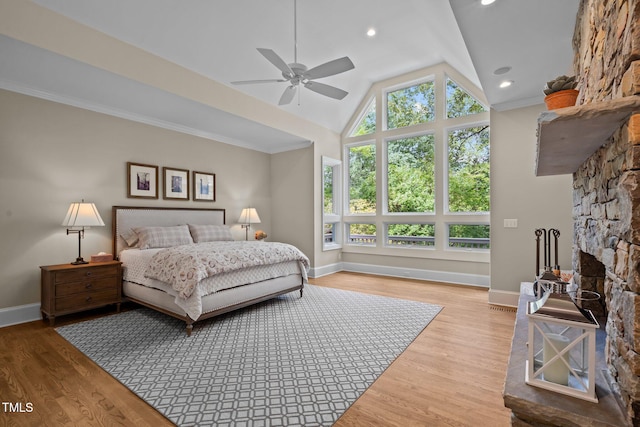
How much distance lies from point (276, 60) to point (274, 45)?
158 cm

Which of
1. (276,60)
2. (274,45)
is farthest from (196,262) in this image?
(274,45)

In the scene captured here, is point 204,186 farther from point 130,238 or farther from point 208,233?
point 130,238

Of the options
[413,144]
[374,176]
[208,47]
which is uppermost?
[208,47]

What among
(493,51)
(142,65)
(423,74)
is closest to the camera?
(493,51)

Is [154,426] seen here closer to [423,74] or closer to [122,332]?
[122,332]

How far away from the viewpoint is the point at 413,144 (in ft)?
18.8

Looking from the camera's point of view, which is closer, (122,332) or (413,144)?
(122,332)

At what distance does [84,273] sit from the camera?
3.46 meters

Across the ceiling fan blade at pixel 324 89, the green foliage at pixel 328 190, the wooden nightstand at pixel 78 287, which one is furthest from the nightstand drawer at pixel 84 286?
the green foliage at pixel 328 190

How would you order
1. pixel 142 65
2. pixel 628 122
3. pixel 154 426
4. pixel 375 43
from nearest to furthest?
1. pixel 628 122
2. pixel 154 426
3. pixel 142 65
4. pixel 375 43

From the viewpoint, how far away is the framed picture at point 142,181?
14.1 ft

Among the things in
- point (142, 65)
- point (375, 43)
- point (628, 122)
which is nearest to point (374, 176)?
point (375, 43)

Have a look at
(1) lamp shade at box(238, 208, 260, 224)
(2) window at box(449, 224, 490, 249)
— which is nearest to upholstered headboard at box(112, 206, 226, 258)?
(1) lamp shade at box(238, 208, 260, 224)

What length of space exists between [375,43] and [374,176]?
98.7 inches
